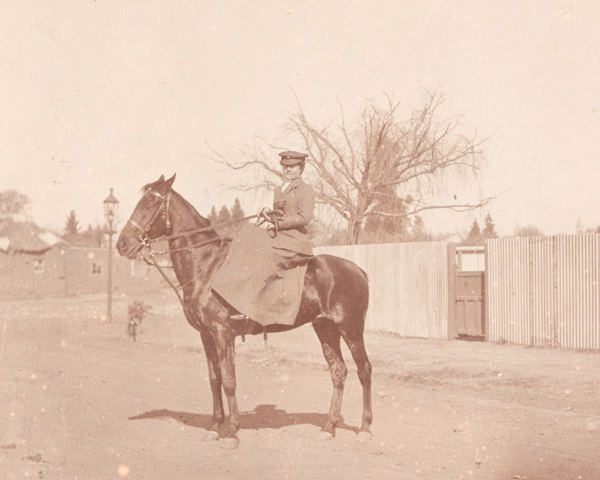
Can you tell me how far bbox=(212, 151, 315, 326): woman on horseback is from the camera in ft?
20.9

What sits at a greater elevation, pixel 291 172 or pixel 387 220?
pixel 387 220

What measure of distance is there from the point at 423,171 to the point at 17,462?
16.5m

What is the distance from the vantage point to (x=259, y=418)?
7.38m

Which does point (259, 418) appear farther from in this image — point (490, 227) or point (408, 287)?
point (490, 227)

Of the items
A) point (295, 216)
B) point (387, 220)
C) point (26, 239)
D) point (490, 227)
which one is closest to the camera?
point (295, 216)

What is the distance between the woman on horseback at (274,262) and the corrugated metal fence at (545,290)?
798 cm

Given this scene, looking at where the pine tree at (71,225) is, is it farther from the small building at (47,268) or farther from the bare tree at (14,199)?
the bare tree at (14,199)

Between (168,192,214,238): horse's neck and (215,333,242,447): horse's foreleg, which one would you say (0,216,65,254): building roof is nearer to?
(168,192,214,238): horse's neck

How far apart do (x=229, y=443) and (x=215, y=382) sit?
2.59 feet

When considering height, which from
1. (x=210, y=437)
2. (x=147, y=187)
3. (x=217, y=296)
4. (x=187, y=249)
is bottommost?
(x=210, y=437)

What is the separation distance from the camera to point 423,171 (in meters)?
19.9

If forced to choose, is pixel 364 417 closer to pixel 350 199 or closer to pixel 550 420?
pixel 550 420

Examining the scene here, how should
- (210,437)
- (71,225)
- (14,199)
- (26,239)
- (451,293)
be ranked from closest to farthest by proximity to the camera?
(210,437)
(14,199)
(451,293)
(26,239)
(71,225)

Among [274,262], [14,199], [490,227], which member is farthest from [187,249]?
[490,227]
